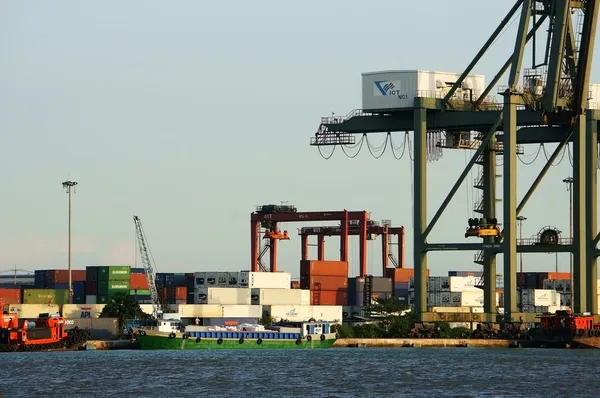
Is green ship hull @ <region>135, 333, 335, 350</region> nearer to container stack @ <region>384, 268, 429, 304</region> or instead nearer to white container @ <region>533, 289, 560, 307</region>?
white container @ <region>533, 289, 560, 307</region>

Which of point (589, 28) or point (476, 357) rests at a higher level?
point (589, 28)

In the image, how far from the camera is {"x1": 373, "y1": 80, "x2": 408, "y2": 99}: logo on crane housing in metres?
99.6

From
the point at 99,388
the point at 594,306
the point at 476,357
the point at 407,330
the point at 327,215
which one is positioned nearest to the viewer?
the point at 99,388

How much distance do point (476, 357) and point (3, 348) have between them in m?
30.0

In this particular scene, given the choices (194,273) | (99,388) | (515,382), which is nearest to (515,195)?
(515,382)

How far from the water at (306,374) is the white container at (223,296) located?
104ft

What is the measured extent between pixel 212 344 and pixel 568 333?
74.1 feet

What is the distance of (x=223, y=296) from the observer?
127m

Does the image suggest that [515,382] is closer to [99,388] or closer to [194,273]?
[99,388]

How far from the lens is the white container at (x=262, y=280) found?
12975 centimetres

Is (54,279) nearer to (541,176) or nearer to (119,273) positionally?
(119,273)

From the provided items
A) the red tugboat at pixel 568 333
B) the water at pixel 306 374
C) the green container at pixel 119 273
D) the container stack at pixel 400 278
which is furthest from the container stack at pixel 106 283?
the red tugboat at pixel 568 333

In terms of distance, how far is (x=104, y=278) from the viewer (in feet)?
445

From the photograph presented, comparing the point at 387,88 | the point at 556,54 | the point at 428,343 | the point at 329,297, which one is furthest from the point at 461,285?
the point at 556,54
